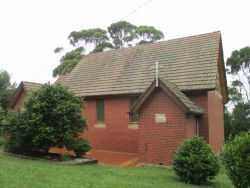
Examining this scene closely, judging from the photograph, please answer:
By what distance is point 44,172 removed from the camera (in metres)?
11.9

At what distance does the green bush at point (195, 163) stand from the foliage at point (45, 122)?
6.26 m

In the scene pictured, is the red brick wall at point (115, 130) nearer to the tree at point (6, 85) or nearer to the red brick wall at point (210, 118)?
the red brick wall at point (210, 118)

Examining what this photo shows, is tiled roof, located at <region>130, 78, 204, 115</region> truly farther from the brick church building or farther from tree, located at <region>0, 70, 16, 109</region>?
tree, located at <region>0, 70, 16, 109</region>

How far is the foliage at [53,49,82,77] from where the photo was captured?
45969mm

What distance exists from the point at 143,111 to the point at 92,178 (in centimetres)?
667

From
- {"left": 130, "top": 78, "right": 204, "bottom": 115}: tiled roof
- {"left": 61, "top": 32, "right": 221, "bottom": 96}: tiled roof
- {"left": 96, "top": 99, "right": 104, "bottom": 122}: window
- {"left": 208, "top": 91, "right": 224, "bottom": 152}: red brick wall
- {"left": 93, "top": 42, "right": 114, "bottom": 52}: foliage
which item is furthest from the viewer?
{"left": 93, "top": 42, "right": 114, "bottom": 52}: foliage

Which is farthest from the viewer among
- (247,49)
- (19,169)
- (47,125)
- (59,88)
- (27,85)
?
(247,49)

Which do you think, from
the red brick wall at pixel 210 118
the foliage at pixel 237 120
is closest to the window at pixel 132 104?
the red brick wall at pixel 210 118

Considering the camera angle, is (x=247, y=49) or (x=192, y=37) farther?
(x=247, y=49)

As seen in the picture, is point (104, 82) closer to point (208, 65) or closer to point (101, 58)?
point (101, 58)

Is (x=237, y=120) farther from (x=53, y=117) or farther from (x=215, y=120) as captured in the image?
(x=53, y=117)

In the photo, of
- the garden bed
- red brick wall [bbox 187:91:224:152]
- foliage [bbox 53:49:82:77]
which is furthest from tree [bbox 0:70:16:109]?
red brick wall [bbox 187:91:224:152]

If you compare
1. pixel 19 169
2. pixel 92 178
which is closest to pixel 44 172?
pixel 19 169

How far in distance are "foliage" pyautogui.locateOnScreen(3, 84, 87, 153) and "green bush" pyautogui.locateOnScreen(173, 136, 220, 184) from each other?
20.5 feet
